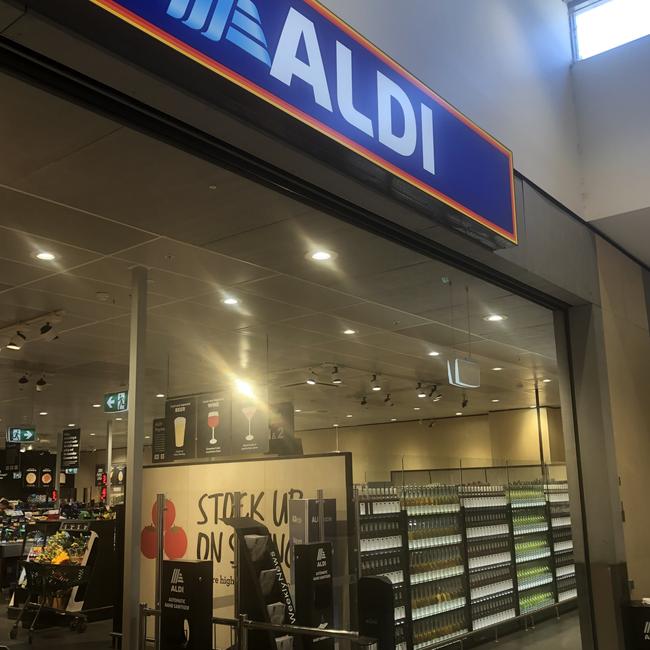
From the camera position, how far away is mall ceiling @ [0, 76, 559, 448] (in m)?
3.63

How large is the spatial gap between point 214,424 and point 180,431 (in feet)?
1.85

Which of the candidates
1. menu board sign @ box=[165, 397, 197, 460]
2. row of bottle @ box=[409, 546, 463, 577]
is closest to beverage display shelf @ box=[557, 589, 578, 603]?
row of bottle @ box=[409, 546, 463, 577]

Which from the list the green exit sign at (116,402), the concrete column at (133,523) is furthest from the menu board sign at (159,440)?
the concrete column at (133,523)

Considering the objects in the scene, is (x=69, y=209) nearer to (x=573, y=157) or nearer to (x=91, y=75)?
(x=91, y=75)

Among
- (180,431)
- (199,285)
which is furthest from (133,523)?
(180,431)

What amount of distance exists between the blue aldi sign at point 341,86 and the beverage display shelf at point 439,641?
4.30 meters

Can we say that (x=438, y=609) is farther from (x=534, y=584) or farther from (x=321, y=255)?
(x=321, y=255)

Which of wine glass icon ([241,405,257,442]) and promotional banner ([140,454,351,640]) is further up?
wine glass icon ([241,405,257,442])

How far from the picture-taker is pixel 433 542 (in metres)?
Answer: 6.98

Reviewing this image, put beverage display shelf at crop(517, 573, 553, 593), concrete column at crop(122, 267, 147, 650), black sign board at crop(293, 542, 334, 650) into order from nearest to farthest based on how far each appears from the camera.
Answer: concrete column at crop(122, 267, 147, 650), black sign board at crop(293, 542, 334, 650), beverage display shelf at crop(517, 573, 553, 593)

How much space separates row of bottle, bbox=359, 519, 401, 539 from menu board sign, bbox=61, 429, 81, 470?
8.65 meters

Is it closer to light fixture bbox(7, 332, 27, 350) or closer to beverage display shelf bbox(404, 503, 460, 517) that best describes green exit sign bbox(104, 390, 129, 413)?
light fixture bbox(7, 332, 27, 350)

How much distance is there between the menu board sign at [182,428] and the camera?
7.81m

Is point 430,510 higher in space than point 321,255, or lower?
lower
